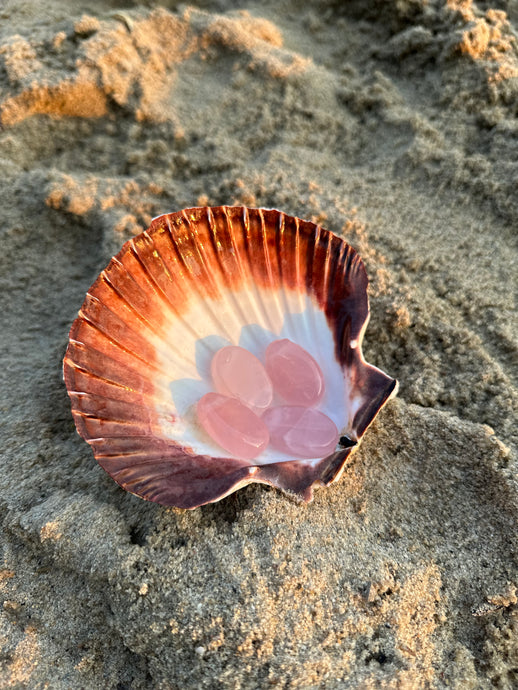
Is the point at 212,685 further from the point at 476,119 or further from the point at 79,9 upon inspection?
the point at 79,9

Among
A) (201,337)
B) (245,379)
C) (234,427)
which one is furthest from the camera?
(201,337)

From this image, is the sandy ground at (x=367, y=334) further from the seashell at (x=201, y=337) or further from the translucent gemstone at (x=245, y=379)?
the translucent gemstone at (x=245, y=379)

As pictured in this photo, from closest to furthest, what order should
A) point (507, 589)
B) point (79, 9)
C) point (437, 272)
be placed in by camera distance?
point (507, 589) → point (437, 272) → point (79, 9)

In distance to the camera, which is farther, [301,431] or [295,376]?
[295,376]

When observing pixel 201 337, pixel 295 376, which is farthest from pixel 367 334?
pixel 201 337

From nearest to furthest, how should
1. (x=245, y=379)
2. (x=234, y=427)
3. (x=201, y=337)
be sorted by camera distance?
(x=234, y=427)
(x=245, y=379)
(x=201, y=337)

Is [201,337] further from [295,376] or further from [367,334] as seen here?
[367,334]

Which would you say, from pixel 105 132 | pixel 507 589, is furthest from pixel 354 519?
pixel 105 132

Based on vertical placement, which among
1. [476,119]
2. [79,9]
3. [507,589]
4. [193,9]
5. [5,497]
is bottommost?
[5,497]
